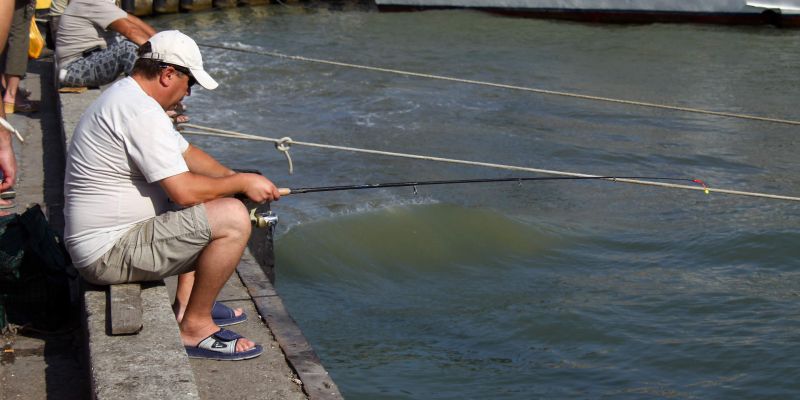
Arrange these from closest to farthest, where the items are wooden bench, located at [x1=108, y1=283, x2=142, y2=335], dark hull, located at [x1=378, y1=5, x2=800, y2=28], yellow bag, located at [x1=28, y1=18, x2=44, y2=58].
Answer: wooden bench, located at [x1=108, y1=283, x2=142, y2=335] < yellow bag, located at [x1=28, y1=18, x2=44, y2=58] < dark hull, located at [x1=378, y1=5, x2=800, y2=28]

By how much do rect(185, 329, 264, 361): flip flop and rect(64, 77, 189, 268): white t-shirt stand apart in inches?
24.7

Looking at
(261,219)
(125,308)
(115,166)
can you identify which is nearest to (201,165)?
(261,219)

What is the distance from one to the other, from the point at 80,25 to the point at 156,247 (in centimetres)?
504

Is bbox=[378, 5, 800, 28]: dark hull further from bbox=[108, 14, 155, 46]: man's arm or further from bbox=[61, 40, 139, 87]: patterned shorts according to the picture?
bbox=[61, 40, 139, 87]: patterned shorts

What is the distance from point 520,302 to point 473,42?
13662 mm

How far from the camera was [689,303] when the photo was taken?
320 inches

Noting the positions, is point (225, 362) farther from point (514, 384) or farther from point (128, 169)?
point (514, 384)

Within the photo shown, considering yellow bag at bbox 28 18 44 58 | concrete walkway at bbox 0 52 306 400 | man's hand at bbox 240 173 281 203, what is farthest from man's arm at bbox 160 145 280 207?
yellow bag at bbox 28 18 44 58

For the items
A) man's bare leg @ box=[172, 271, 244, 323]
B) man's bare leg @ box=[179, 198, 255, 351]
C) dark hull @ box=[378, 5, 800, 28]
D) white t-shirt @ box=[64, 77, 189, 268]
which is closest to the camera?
white t-shirt @ box=[64, 77, 189, 268]

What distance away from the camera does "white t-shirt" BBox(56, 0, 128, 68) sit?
30.3 feet

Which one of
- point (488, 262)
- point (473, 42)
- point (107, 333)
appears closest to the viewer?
point (107, 333)

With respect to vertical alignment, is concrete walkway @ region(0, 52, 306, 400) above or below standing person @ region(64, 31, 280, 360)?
below

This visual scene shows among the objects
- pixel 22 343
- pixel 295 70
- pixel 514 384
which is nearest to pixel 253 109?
pixel 295 70

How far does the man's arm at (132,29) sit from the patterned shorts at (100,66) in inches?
3.1
